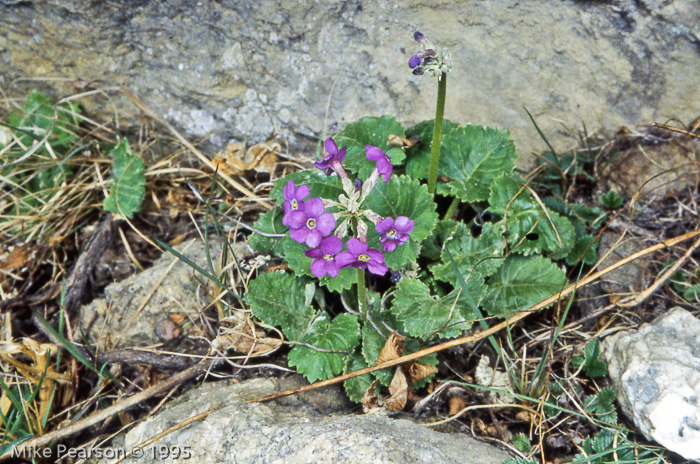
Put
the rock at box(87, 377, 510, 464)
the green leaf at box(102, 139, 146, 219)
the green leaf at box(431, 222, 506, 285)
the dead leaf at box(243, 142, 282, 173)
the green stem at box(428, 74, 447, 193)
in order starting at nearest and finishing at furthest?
the rock at box(87, 377, 510, 464) < the green stem at box(428, 74, 447, 193) < the green leaf at box(431, 222, 506, 285) < the green leaf at box(102, 139, 146, 219) < the dead leaf at box(243, 142, 282, 173)

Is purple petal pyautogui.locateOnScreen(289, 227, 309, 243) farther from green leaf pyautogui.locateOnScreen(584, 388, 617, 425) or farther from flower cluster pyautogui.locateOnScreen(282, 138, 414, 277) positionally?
green leaf pyautogui.locateOnScreen(584, 388, 617, 425)

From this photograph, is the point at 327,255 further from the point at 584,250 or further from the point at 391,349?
the point at 584,250

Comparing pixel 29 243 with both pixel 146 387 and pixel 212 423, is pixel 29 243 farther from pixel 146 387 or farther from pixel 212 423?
pixel 212 423

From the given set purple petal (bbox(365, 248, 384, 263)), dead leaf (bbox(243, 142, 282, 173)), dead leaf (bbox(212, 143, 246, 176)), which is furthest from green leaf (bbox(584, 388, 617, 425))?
dead leaf (bbox(212, 143, 246, 176))

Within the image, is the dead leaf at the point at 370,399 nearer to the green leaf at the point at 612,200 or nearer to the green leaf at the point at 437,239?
the green leaf at the point at 437,239

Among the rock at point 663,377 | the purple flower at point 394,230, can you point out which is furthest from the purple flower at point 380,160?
the rock at point 663,377

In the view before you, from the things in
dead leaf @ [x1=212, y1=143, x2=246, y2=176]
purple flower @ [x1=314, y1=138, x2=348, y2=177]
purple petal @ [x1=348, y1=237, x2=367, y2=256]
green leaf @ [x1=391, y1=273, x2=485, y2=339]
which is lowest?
green leaf @ [x1=391, y1=273, x2=485, y2=339]

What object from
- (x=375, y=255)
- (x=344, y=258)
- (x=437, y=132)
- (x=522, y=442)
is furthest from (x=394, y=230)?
(x=522, y=442)
